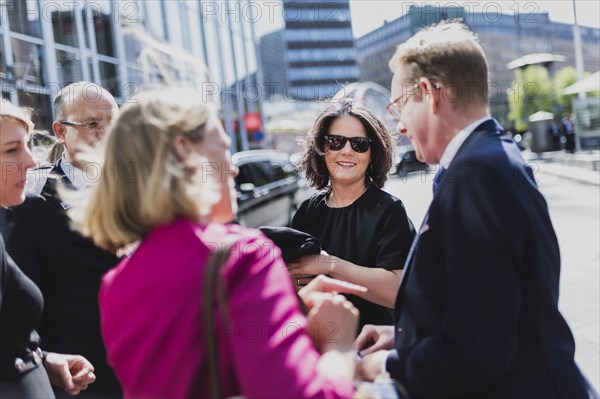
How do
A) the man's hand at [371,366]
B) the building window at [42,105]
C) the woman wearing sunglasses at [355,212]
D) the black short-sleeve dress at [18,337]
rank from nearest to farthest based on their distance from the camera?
the man's hand at [371,366] < the black short-sleeve dress at [18,337] < the woman wearing sunglasses at [355,212] < the building window at [42,105]

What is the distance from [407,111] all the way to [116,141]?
0.97 m

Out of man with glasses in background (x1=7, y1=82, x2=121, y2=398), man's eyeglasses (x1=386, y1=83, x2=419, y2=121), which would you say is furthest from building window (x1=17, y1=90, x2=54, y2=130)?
Result: man's eyeglasses (x1=386, y1=83, x2=419, y2=121)

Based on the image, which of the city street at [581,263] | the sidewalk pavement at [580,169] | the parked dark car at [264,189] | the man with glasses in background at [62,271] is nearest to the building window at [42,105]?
the parked dark car at [264,189]

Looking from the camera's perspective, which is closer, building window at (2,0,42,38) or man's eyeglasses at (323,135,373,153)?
man's eyeglasses at (323,135,373,153)

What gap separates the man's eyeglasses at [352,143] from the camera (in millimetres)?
3025

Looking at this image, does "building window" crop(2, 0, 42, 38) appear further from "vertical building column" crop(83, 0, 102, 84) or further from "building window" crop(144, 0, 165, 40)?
"building window" crop(144, 0, 165, 40)

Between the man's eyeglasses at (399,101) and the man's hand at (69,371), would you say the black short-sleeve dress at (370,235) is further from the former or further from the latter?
the man's hand at (69,371)

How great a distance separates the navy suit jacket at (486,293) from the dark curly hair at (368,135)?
1.27 metres

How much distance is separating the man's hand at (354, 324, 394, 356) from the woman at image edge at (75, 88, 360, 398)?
459 mm

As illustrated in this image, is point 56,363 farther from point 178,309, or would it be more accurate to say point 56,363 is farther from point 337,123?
point 337,123

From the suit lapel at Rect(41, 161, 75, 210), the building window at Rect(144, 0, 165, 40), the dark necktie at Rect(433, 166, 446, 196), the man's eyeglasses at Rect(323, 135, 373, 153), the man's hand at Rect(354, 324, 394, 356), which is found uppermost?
the building window at Rect(144, 0, 165, 40)

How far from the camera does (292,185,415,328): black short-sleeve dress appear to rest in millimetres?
2715

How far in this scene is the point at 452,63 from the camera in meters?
1.84

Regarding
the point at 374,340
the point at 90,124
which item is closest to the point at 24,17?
the point at 90,124
